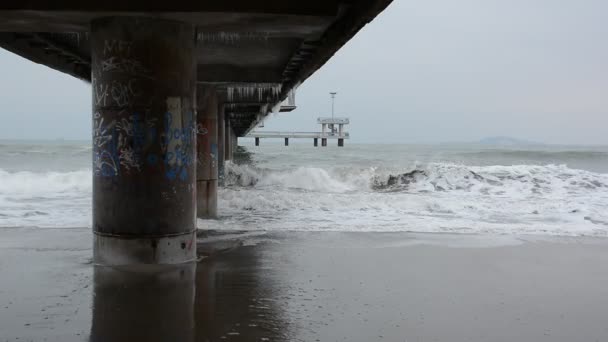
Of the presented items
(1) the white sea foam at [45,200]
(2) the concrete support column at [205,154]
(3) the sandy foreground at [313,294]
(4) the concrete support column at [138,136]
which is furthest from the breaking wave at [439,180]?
(4) the concrete support column at [138,136]

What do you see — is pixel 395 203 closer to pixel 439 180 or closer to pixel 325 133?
pixel 439 180

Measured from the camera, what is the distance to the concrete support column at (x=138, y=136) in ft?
22.8

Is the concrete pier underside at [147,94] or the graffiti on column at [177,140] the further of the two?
the graffiti on column at [177,140]

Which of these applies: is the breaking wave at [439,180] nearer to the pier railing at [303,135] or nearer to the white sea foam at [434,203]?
the white sea foam at [434,203]

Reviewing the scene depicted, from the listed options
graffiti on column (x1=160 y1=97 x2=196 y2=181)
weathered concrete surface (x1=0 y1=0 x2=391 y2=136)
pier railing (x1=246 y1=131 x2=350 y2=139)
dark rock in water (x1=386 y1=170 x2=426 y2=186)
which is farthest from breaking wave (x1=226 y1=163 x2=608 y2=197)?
pier railing (x1=246 y1=131 x2=350 y2=139)

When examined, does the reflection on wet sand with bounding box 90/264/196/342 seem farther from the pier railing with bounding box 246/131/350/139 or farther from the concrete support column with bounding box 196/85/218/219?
the pier railing with bounding box 246/131/350/139

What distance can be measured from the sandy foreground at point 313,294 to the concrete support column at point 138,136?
0.46 meters

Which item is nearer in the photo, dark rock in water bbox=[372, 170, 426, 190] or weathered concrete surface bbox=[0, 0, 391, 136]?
weathered concrete surface bbox=[0, 0, 391, 136]

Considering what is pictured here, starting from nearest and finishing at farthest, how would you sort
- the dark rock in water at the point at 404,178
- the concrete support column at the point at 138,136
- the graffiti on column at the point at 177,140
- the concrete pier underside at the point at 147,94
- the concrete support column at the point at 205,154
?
the concrete pier underside at the point at 147,94, the concrete support column at the point at 138,136, the graffiti on column at the point at 177,140, the concrete support column at the point at 205,154, the dark rock in water at the point at 404,178

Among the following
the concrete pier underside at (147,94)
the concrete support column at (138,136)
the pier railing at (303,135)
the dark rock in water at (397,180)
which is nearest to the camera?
the concrete pier underside at (147,94)

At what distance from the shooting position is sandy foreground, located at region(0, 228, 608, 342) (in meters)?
4.82

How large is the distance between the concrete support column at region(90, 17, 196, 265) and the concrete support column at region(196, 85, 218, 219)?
6955mm

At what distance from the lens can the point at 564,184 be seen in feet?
76.9

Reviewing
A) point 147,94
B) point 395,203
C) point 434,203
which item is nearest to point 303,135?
point 395,203
